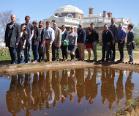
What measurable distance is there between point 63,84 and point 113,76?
8.77 feet

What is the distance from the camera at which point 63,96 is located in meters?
8.78

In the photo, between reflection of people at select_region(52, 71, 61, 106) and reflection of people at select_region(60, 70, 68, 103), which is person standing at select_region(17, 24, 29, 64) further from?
reflection of people at select_region(60, 70, 68, 103)

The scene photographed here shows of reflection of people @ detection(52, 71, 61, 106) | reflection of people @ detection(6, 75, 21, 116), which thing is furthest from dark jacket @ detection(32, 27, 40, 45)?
reflection of people @ detection(6, 75, 21, 116)

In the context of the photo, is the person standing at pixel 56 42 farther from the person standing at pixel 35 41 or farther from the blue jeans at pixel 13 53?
the blue jeans at pixel 13 53

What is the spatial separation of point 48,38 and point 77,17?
73.3 metres

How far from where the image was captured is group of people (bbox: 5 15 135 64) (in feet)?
46.1

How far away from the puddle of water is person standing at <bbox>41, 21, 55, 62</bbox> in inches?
101

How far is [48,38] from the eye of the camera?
1559 cm

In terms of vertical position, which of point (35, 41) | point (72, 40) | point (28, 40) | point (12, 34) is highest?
point (12, 34)

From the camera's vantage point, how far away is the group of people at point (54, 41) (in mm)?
14039

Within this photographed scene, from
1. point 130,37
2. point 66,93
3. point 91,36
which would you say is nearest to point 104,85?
point 66,93

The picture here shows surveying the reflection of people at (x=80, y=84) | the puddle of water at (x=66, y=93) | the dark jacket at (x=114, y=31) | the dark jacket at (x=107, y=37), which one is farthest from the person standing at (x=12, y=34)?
the dark jacket at (x=114, y=31)

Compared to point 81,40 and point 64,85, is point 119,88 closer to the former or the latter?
point 64,85

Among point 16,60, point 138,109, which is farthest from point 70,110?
point 16,60
